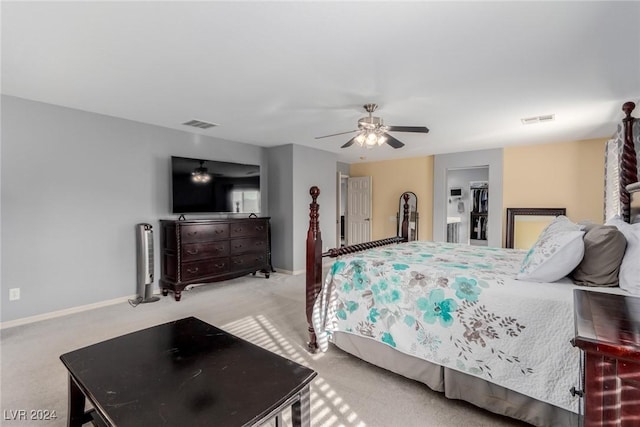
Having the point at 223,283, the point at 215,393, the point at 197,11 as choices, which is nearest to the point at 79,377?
the point at 215,393

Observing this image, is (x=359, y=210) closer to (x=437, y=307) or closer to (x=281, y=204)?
(x=281, y=204)

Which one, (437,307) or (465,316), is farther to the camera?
(437,307)

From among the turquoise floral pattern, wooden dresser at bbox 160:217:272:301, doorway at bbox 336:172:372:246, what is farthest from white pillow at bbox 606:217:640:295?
doorway at bbox 336:172:372:246

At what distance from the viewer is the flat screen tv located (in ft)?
13.6

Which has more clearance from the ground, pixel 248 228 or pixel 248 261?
pixel 248 228

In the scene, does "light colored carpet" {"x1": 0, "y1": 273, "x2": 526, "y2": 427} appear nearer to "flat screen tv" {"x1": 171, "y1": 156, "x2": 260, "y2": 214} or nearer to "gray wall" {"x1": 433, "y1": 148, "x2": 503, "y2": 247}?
"flat screen tv" {"x1": 171, "y1": 156, "x2": 260, "y2": 214}

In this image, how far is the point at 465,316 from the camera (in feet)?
5.79

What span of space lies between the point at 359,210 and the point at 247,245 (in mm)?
3521

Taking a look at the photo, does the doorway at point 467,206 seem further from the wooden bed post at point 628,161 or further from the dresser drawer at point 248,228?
the wooden bed post at point 628,161

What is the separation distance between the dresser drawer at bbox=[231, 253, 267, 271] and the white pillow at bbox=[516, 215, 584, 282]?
375 cm

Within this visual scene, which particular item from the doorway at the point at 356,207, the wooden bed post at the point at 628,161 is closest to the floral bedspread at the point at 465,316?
the wooden bed post at the point at 628,161

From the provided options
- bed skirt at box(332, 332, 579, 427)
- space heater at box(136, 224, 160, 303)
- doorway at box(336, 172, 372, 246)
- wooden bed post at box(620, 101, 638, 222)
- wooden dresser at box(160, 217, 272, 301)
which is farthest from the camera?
doorway at box(336, 172, 372, 246)

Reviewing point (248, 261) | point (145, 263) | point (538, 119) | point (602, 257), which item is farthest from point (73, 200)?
point (538, 119)

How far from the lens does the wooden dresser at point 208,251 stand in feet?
12.8
